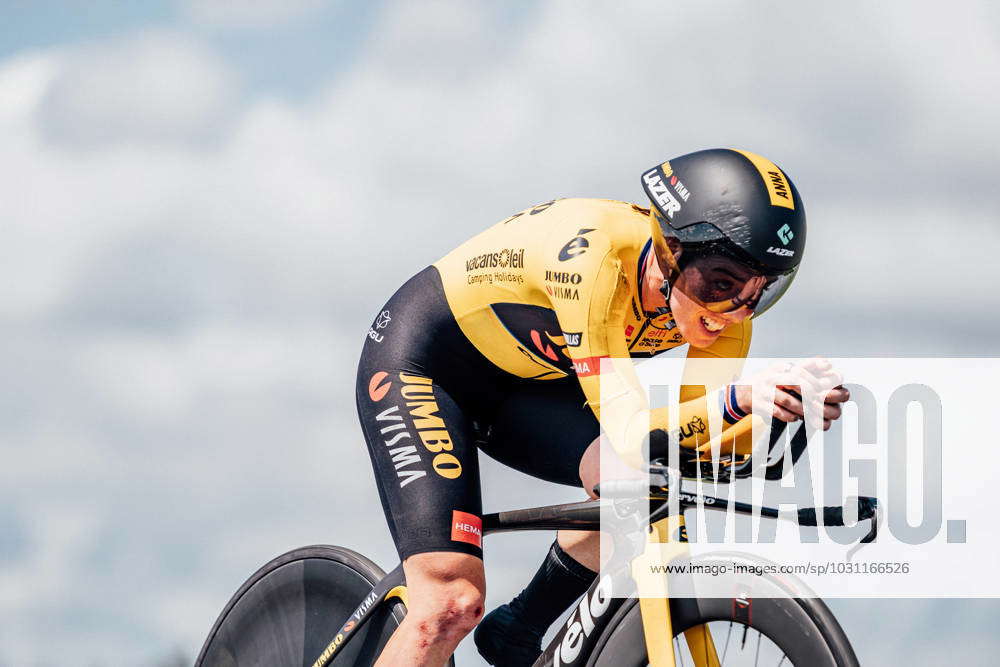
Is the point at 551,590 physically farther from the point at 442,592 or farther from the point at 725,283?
the point at 725,283

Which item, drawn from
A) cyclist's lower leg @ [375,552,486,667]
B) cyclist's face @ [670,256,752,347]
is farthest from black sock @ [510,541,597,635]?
cyclist's face @ [670,256,752,347]

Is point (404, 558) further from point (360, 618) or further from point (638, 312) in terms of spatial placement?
point (638, 312)

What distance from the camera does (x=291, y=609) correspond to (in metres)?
6.05

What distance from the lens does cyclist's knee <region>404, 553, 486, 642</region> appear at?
15.4 feet

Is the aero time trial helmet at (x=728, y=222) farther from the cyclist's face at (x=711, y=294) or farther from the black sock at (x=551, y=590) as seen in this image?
the black sock at (x=551, y=590)

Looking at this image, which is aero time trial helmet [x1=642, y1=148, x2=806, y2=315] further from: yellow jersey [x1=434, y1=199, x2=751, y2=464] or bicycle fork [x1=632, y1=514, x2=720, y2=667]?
bicycle fork [x1=632, y1=514, x2=720, y2=667]

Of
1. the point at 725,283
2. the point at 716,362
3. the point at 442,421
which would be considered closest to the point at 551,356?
the point at 442,421

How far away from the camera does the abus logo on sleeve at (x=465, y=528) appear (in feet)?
15.5

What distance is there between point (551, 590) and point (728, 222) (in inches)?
68.7

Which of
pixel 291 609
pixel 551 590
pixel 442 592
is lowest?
pixel 291 609

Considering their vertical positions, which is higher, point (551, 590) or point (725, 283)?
point (725, 283)

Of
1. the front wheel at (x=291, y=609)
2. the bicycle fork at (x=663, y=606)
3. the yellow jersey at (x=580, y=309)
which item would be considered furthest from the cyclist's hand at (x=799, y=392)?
the front wheel at (x=291, y=609)

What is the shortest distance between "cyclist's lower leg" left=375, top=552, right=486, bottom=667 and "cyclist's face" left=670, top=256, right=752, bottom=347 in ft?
3.78

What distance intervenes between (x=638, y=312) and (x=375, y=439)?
1102mm
